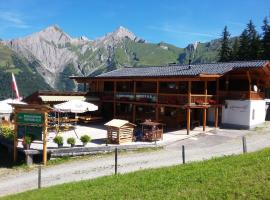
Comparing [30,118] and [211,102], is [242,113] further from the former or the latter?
[30,118]

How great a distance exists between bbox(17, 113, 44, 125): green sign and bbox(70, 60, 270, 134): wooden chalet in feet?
38.1

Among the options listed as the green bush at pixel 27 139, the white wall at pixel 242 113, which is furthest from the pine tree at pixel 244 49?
the green bush at pixel 27 139

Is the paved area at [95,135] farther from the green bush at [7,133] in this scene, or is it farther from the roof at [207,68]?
the roof at [207,68]

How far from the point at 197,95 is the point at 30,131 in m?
13.7

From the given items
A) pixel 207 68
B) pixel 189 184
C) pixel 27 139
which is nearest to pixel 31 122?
pixel 27 139

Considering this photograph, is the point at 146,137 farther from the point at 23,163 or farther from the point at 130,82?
the point at 130,82

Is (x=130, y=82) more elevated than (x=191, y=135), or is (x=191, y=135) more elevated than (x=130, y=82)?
(x=130, y=82)

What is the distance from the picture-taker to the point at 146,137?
86.7 ft

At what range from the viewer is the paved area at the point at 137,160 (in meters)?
18.0

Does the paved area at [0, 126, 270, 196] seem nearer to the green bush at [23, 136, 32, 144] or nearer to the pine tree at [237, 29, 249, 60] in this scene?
the green bush at [23, 136, 32, 144]

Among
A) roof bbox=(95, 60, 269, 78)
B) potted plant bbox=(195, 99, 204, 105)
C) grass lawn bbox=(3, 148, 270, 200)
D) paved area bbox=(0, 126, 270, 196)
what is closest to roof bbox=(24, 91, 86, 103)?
roof bbox=(95, 60, 269, 78)

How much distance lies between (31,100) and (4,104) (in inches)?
276

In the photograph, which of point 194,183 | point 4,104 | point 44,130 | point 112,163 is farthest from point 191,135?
point 194,183

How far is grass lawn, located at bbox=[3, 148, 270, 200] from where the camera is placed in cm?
961
